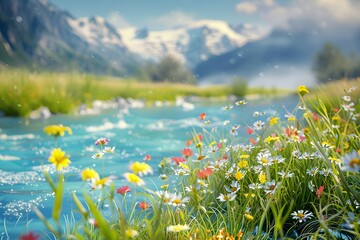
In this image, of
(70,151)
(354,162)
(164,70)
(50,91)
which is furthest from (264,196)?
(164,70)

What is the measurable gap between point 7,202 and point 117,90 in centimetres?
1099

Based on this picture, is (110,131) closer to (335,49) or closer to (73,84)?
(73,84)

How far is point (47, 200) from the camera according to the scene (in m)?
3.10

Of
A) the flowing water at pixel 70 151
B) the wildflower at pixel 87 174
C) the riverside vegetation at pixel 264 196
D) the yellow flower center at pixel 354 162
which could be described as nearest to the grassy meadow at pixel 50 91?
the flowing water at pixel 70 151

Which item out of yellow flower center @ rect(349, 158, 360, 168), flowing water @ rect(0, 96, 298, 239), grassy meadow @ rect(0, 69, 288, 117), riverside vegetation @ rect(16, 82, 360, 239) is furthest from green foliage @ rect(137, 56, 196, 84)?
yellow flower center @ rect(349, 158, 360, 168)

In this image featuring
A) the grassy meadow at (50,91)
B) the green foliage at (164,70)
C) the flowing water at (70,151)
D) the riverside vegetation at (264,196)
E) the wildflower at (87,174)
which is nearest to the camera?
the wildflower at (87,174)

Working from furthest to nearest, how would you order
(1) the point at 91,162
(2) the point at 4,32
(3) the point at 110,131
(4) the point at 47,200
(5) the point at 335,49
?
(2) the point at 4,32
(5) the point at 335,49
(3) the point at 110,131
(1) the point at 91,162
(4) the point at 47,200

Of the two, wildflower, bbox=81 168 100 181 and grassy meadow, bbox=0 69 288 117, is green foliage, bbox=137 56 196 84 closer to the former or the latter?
grassy meadow, bbox=0 69 288 117

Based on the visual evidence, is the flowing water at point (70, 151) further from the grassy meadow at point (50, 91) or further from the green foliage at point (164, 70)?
the green foliage at point (164, 70)

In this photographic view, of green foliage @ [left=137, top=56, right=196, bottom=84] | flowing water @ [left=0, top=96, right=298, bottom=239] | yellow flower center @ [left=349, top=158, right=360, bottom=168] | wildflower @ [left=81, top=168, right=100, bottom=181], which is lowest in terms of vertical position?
flowing water @ [left=0, top=96, right=298, bottom=239]

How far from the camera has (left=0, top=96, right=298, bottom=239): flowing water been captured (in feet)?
9.74

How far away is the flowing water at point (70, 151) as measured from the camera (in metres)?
2.97

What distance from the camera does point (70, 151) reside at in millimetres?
5469

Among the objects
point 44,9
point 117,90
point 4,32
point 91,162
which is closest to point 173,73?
point 117,90
